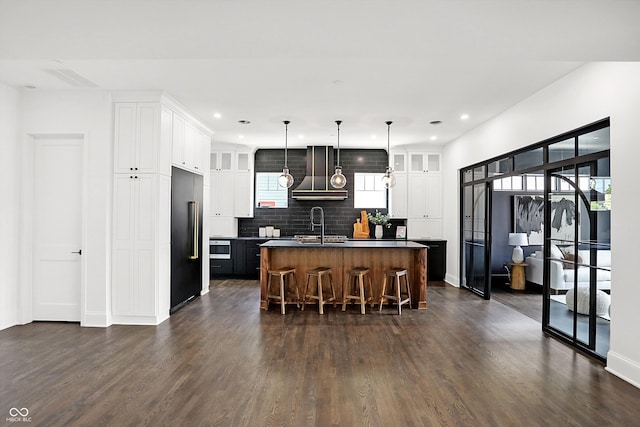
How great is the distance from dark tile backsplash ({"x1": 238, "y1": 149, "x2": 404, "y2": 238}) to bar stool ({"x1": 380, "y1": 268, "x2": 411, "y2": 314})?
3040 mm

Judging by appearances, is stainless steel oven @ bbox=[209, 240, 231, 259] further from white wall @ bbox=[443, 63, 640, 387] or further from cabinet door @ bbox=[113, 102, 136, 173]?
white wall @ bbox=[443, 63, 640, 387]

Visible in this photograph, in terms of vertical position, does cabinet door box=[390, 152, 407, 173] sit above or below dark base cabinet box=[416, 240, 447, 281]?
above

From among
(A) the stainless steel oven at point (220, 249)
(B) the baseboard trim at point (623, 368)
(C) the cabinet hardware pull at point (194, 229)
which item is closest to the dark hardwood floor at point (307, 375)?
(B) the baseboard trim at point (623, 368)

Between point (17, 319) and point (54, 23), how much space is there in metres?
3.99

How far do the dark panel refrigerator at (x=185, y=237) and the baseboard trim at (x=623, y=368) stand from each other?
Result: 16.3 ft

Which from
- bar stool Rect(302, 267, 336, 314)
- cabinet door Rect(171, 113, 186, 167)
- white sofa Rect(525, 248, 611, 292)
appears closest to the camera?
white sofa Rect(525, 248, 611, 292)

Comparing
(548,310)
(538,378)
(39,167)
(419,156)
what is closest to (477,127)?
(419,156)

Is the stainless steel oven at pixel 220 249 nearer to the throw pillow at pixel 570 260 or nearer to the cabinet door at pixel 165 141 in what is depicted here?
the cabinet door at pixel 165 141

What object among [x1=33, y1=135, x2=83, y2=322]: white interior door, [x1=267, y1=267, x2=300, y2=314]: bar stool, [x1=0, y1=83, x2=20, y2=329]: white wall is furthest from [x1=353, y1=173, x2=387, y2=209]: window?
[x1=0, y1=83, x2=20, y2=329]: white wall

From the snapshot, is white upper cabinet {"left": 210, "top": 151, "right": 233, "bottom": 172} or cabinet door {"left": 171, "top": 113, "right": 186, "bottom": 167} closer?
cabinet door {"left": 171, "top": 113, "right": 186, "bottom": 167}

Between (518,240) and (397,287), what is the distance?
3662mm

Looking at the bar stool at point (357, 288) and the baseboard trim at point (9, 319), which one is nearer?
the baseboard trim at point (9, 319)

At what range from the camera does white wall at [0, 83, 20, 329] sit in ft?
14.6

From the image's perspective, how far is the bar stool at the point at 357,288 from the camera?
5.29 m
